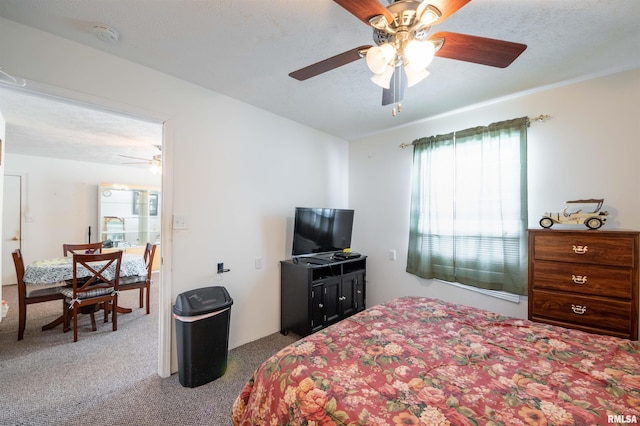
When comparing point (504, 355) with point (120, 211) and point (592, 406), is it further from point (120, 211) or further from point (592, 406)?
point (120, 211)

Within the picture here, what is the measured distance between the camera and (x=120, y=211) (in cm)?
586

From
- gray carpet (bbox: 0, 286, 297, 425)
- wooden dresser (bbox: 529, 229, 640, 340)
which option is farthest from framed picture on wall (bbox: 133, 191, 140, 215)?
wooden dresser (bbox: 529, 229, 640, 340)

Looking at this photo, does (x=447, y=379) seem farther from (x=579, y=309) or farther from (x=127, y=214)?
(x=127, y=214)

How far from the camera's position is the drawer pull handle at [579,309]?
1905mm

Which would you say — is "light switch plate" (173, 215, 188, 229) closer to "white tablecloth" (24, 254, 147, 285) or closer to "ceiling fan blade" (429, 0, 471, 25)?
"white tablecloth" (24, 254, 147, 285)

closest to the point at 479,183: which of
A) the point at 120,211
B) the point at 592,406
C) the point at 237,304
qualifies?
the point at 592,406

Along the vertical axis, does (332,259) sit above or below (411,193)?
below

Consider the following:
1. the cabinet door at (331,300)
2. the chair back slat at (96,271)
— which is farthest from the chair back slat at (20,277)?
the cabinet door at (331,300)

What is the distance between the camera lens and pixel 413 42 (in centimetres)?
122

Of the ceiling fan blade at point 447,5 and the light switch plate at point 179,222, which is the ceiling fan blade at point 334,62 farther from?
the light switch plate at point 179,222

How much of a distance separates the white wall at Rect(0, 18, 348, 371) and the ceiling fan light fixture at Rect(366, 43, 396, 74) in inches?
71.5

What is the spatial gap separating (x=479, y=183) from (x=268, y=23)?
2.48m

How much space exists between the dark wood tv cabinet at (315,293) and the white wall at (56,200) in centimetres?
508

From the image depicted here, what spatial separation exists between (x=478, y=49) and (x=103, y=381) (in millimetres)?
3567
